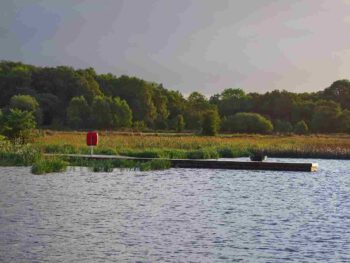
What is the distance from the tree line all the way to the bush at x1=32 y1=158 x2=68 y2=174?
99.3ft

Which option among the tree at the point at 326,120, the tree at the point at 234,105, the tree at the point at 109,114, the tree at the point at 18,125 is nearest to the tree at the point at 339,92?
the tree at the point at 234,105

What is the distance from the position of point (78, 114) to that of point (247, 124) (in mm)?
18359

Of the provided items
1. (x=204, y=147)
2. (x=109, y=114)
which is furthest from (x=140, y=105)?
(x=204, y=147)

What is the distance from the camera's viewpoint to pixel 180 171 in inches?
1199

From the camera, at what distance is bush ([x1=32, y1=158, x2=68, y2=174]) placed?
27.8 meters

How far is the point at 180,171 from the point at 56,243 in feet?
55.0

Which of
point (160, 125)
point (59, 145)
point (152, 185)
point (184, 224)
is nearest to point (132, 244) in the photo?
point (184, 224)

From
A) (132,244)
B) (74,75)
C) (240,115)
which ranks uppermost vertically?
(74,75)

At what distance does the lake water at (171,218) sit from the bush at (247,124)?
41.8 meters

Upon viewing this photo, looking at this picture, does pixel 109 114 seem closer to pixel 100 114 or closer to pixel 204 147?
pixel 100 114

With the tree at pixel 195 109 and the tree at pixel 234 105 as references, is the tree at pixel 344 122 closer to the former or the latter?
the tree at pixel 195 109

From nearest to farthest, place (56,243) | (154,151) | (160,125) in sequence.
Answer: (56,243)
(154,151)
(160,125)

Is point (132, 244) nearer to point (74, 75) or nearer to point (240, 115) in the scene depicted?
point (240, 115)

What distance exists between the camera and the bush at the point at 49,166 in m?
27.8
